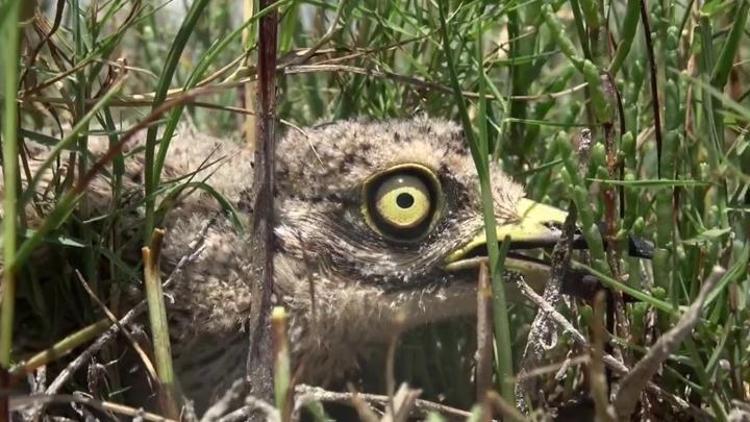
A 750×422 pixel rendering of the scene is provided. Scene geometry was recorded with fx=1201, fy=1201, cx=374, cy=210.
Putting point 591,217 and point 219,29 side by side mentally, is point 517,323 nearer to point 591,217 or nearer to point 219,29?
point 591,217

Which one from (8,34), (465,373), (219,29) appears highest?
(219,29)

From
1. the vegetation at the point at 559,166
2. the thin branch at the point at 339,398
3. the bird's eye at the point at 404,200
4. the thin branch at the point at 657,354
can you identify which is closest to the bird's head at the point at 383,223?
the bird's eye at the point at 404,200

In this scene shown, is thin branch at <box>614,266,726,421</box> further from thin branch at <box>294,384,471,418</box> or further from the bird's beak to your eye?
the bird's beak

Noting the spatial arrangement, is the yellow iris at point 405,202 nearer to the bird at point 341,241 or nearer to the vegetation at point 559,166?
the bird at point 341,241

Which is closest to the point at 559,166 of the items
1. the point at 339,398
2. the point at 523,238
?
the point at 523,238

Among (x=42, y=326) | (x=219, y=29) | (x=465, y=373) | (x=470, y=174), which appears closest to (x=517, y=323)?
(x=465, y=373)

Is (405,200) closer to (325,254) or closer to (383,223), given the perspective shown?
(383,223)

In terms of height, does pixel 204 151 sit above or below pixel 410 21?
below

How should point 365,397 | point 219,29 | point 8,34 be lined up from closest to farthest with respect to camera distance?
1. point 8,34
2. point 365,397
3. point 219,29
